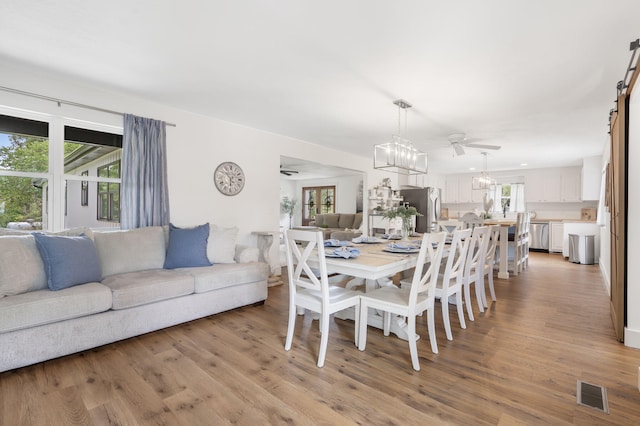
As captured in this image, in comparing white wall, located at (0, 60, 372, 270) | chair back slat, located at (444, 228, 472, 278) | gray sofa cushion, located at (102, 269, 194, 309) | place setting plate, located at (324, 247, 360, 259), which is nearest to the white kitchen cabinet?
white wall, located at (0, 60, 372, 270)

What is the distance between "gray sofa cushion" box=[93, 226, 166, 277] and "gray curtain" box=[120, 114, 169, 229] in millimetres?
234

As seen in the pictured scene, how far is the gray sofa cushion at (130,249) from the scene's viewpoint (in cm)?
300

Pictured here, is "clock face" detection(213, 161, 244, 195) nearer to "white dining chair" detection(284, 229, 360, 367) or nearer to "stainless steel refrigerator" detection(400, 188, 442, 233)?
"white dining chair" detection(284, 229, 360, 367)

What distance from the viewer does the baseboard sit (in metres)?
2.55

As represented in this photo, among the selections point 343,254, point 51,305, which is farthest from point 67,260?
point 343,254

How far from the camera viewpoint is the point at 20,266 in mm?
2381

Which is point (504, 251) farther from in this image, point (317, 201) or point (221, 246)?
point (317, 201)

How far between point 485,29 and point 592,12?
1.94 feet

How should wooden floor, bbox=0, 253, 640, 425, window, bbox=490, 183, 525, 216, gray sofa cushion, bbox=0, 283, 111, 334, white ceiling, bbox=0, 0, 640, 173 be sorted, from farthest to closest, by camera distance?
window, bbox=490, 183, 525, 216, gray sofa cushion, bbox=0, 283, 111, 334, white ceiling, bbox=0, 0, 640, 173, wooden floor, bbox=0, 253, 640, 425

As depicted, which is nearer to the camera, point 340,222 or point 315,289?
point 315,289

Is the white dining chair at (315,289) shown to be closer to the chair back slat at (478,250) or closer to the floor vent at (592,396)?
the chair back slat at (478,250)

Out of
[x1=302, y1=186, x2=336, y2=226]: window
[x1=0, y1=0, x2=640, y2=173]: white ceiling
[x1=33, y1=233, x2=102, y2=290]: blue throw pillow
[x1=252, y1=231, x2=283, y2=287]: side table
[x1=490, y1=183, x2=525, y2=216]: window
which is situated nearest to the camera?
[x1=0, y1=0, x2=640, y2=173]: white ceiling

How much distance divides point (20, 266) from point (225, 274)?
5.24 ft

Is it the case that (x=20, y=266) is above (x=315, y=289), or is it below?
above
